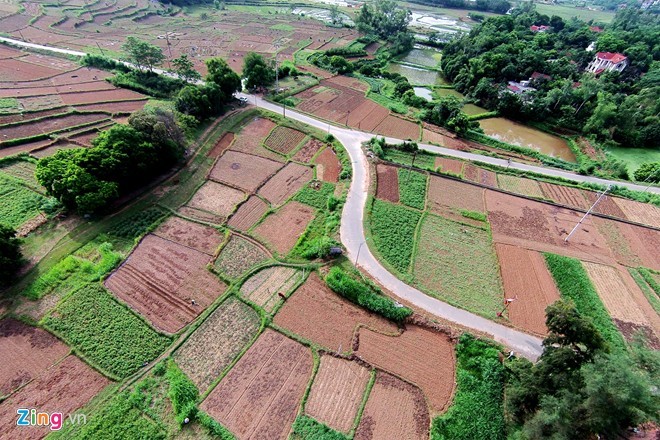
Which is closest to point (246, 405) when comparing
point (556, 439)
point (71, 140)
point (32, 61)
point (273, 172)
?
point (556, 439)

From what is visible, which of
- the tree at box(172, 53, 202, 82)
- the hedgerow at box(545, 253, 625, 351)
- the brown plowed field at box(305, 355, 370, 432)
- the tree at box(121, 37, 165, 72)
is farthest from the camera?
the tree at box(121, 37, 165, 72)

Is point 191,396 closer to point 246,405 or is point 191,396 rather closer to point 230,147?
point 246,405

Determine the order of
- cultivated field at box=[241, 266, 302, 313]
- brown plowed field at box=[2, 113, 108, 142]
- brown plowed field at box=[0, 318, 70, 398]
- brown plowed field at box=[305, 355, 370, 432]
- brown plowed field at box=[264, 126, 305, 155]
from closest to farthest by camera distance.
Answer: brown plowed field at box=[305, 355, 370, 432] → brown plowed field at box=[0, 318, 70, 398] → cultivated field at box=[241, 266, 302, 313] → brown plowed field at box=[2, 113, 108, 142] → brown plowed field at box=[264, 126, 305, 155]

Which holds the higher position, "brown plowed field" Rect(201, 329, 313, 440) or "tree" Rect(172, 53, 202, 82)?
"tree" Rect(172, 53, 202, 82)

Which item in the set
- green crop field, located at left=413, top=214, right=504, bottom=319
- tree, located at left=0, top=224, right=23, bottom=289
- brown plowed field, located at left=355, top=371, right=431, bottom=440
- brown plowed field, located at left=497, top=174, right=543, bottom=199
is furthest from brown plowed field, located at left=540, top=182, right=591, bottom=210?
tree, located at left=0, top=224, right=23, bottom=289

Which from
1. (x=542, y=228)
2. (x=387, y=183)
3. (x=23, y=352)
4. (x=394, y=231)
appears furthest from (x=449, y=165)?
(x=23, y=352)

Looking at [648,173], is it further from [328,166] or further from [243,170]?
[243,170]

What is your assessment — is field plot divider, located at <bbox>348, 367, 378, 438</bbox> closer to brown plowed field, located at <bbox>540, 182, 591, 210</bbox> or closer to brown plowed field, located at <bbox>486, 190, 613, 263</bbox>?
brown plowed field, located at <bbox>486, 190, 613, 263</bbox>
